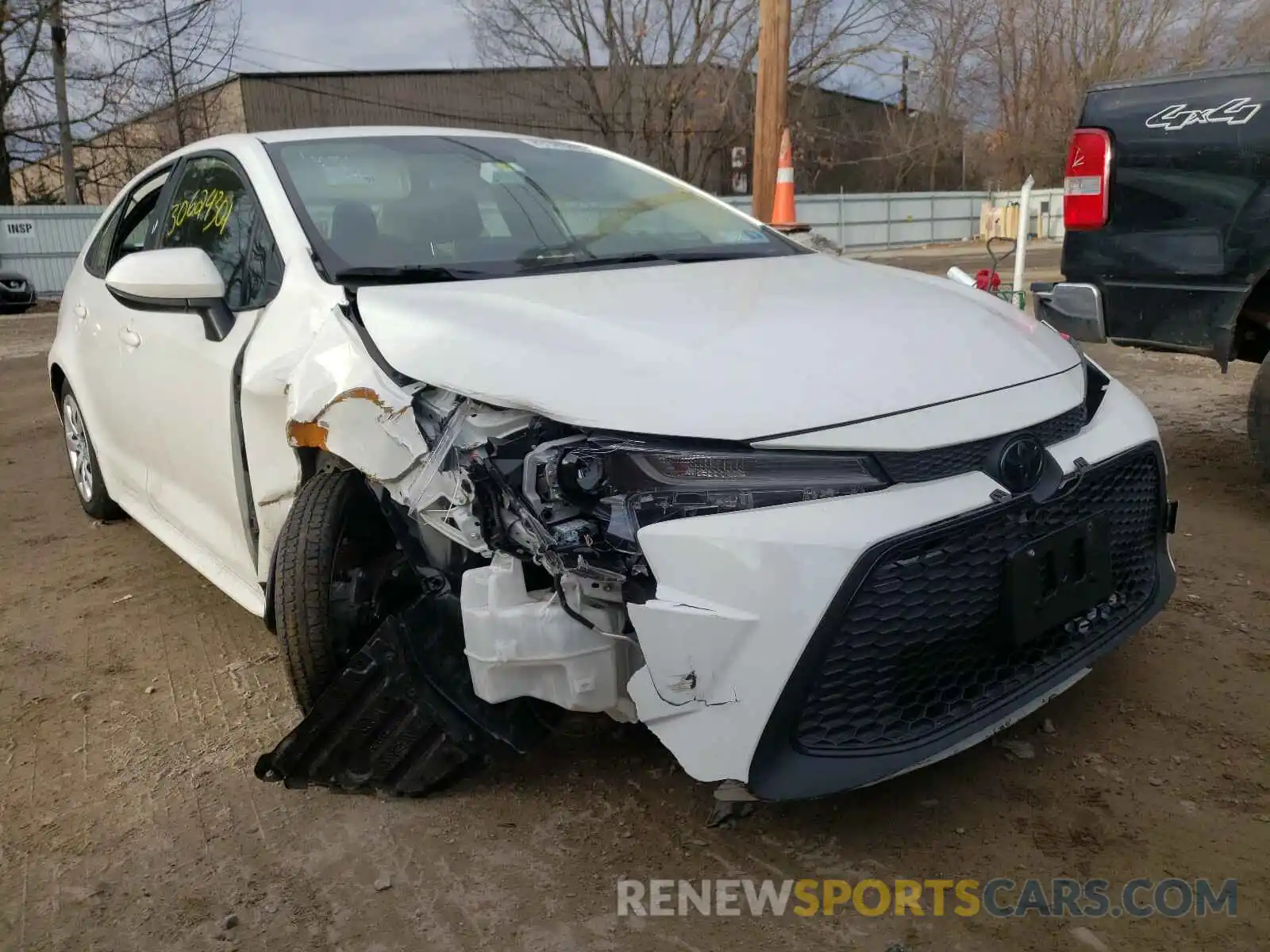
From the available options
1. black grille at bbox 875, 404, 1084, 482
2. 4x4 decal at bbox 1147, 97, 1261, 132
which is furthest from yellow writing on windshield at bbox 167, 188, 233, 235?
4x4 decal at bbox 1147, 97, 1261, 132

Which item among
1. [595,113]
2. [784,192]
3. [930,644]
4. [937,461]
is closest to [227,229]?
[937,461]

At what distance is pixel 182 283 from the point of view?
2.79m

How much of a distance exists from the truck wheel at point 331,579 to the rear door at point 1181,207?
294 centimetres

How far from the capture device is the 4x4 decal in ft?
11.6

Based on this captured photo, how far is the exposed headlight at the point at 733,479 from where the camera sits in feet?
6.42

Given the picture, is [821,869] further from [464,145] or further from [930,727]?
[464,145]

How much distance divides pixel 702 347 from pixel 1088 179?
100 inches

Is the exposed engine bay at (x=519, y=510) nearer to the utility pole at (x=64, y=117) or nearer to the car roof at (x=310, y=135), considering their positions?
the car roof at (x=310, y=135)

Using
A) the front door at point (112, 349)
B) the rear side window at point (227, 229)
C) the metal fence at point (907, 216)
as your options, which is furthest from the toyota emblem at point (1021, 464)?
the metal fence at point (907, 216)

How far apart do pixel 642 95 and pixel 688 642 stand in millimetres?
29293

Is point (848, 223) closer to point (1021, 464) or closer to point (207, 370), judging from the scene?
point (207, 370)

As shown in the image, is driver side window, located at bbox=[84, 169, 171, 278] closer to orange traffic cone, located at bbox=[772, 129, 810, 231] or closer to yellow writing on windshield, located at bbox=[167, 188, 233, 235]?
yellow writing on windshield, located at bbox=[167, 188, 233, 235]

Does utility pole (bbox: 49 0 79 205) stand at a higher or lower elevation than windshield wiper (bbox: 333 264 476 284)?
higher

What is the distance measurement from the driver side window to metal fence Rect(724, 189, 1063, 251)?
1777 centimetres
